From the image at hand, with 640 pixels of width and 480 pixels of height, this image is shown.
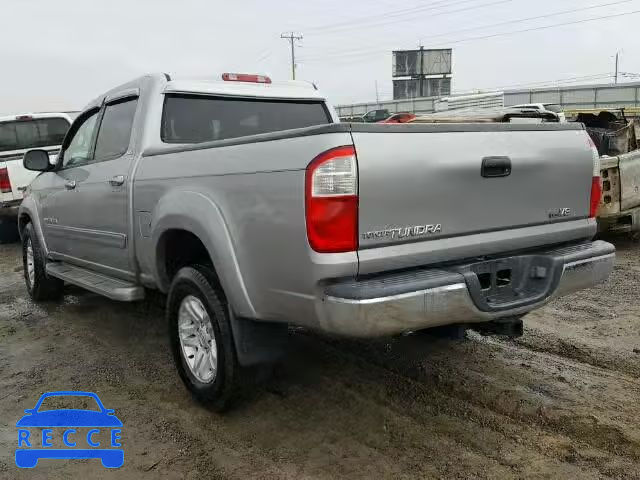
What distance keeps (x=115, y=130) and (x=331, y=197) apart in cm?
272

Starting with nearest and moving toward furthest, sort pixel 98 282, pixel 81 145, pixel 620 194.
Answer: pixel 98 282
pixel 81 145
pixel 620 194

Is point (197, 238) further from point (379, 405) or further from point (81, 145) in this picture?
point (81, 145)

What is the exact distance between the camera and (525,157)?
3166mm

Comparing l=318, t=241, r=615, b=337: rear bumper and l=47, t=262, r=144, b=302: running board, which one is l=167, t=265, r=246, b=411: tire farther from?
l=318, t=241, r=615, b=337: rear bumper

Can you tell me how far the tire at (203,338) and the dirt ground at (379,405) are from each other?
0.59 ft

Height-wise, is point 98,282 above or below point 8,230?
above

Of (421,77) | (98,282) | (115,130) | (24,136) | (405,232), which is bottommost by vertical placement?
(98,282)

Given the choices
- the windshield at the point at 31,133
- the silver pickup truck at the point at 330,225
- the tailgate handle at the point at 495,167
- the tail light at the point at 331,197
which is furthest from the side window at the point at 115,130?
the windshield at the point at 31,133

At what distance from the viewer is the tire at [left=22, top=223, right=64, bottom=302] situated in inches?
238

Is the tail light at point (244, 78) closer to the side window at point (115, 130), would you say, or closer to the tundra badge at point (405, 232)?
the side window at point (115, 130)

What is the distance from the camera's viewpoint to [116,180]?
13.7 feet

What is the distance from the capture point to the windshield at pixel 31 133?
419 inches

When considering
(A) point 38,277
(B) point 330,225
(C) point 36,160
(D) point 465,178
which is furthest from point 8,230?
(D) point 465,178

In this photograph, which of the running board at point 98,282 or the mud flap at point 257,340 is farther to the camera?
the running board at point 98,282
